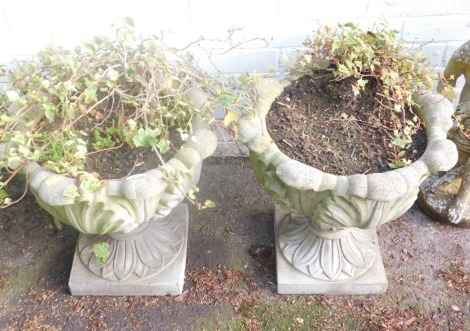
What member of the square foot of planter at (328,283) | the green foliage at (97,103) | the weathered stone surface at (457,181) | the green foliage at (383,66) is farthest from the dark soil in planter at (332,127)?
the square foot of planter at (328,283)

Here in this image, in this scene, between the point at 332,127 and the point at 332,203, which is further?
the point at 332,127

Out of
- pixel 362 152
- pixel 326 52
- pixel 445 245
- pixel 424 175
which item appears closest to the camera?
pixel 424 175

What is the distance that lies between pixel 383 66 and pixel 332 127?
0.29 metres

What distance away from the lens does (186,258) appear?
6.90 ft

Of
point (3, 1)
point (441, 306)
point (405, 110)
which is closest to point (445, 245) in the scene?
point (441, 306)

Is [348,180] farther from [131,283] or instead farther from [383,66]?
[131,283]

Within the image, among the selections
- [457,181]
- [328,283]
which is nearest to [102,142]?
[328,283]

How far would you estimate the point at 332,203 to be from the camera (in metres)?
1.51

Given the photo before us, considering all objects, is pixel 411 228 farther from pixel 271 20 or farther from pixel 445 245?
pixel 271 20

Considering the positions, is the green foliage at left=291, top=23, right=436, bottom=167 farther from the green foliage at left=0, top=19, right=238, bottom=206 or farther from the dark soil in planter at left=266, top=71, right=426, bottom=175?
the green foliage at left=0, top=19, right=238, bottom=206

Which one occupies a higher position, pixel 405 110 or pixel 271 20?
pixel 271 20

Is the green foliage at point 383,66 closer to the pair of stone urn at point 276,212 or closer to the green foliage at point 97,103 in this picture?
the pair of stone urn at point 276,212

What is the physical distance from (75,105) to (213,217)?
0.93 m

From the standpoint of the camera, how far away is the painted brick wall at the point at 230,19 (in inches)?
80.1
